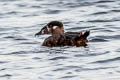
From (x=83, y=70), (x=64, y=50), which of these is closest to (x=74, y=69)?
(x=83, y=70)

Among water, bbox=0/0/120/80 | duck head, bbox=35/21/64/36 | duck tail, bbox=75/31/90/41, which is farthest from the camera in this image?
duck head, bbox=35/21/64/36

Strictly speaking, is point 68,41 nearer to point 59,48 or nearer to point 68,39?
point 68,39

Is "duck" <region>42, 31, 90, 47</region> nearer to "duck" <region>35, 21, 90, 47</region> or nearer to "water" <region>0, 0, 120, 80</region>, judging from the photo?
"duck" <region>35, 21, 90, 47</region>

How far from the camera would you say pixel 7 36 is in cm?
1527

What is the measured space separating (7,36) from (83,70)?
550 cm

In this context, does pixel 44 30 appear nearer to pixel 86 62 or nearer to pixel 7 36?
pixel 7 36

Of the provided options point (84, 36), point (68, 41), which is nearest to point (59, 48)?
point (68, 41)

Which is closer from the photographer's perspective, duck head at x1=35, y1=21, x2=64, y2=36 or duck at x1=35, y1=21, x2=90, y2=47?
duck at x1=35, y1=21, x2=90, y2=47

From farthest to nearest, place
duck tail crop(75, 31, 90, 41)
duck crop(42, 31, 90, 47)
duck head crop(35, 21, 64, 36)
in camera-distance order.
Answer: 1. duck head crop(35, 21, 64, 36)
2. duck crop(42, 31, 90, 47)
3. duck tail crop(75, 31, 90, 41)

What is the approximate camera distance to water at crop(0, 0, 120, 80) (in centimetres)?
1008

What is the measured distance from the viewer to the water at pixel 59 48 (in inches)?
397

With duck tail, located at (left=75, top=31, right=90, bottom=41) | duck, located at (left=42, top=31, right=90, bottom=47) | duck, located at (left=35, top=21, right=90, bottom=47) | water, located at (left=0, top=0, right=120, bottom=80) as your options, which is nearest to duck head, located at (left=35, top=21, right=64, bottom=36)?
duck, located at (left=35, top=21, right=90, bottom=47)

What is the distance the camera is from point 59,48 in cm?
1251

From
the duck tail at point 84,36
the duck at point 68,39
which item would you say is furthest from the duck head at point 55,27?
the duck tail at point 84,36
